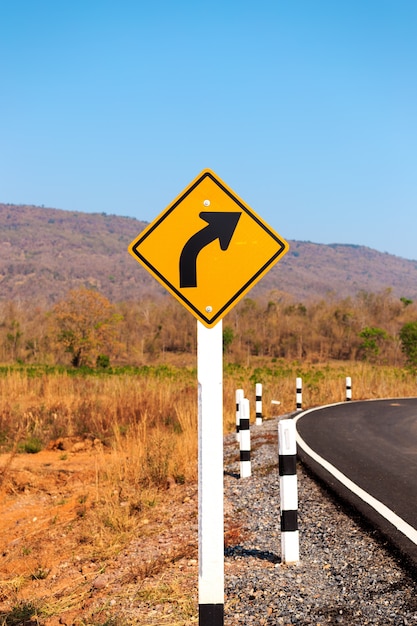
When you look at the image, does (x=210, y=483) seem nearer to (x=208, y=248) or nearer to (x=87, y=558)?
(x=208, y=248)

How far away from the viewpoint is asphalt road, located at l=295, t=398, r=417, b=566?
6.51 meters

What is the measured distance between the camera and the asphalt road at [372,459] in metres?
6.51

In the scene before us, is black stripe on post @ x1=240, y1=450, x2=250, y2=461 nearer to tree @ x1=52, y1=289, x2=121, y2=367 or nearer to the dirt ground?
the dirt ground

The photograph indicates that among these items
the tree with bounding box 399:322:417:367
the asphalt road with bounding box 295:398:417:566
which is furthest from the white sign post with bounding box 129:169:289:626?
the tree with bounding box 399:322:417:367

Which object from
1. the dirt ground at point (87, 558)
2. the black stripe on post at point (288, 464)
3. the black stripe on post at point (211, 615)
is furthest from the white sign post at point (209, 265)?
the black stripe on post at point (288, 464)


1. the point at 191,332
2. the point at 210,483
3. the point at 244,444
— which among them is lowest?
the point at 191,332

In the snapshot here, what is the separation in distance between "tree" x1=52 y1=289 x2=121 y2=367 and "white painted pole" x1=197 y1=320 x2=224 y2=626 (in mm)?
41411

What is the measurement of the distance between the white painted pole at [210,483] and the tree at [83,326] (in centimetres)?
4141

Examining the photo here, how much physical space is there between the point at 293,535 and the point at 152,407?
11.0 metres

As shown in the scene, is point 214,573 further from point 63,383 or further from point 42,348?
point 42,348

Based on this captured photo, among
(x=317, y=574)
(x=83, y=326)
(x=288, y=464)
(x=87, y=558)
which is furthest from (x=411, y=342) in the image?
(x=317, y=574)

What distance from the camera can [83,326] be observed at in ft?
148

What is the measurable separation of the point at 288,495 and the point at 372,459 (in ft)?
15.2

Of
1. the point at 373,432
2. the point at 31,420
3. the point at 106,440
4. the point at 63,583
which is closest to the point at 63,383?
the point at 31,420
